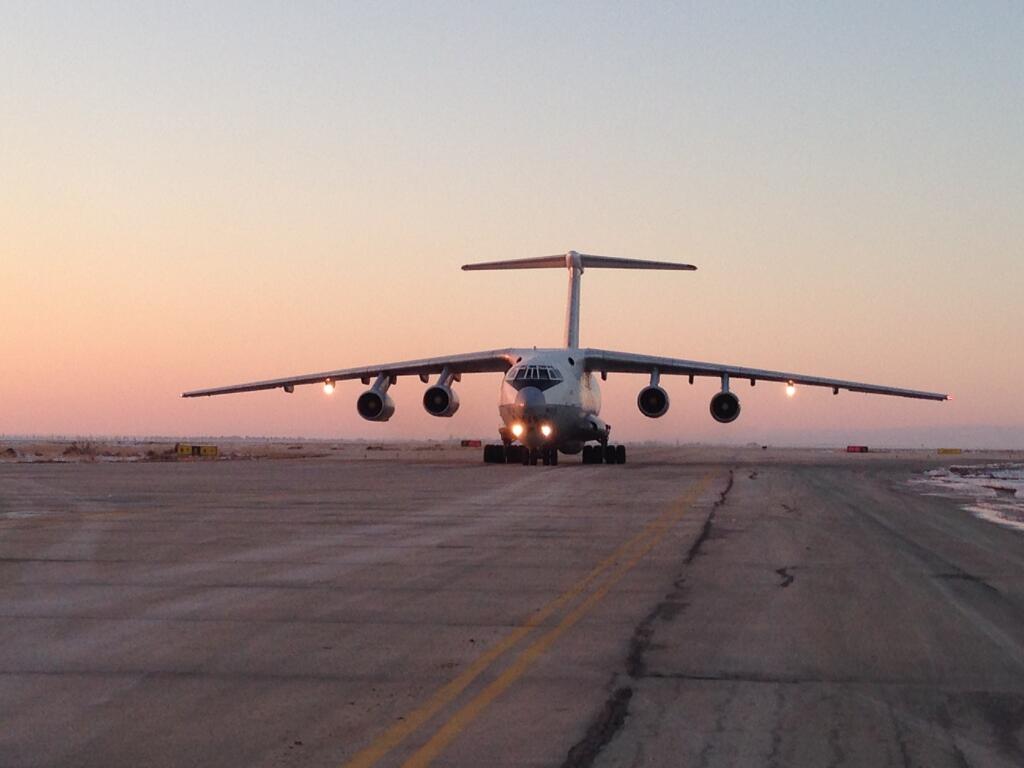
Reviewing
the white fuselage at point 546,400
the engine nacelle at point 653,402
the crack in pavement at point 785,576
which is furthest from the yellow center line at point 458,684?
the engine nacelle at point 653,402

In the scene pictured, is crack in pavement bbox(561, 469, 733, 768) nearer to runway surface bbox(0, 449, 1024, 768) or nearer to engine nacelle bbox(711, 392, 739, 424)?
runway surface bbox(0, 449, 1024, 768)

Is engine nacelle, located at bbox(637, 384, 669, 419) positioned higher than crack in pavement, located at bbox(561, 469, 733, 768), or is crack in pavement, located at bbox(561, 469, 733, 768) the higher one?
engine nacelle, located at bbox(637, 384, 669, 419)

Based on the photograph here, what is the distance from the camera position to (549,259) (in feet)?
159

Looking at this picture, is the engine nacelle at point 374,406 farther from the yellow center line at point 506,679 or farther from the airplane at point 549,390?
the yellow center line at point 506,679

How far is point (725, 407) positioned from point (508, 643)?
3283 cm

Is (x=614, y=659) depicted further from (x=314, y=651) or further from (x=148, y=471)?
(x=148, y=471)

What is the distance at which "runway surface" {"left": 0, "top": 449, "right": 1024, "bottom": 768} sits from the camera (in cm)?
503

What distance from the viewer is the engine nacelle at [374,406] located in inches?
1570

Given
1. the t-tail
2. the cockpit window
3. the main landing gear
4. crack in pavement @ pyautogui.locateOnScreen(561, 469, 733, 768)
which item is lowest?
crack in pavement @ pyautogui.locateOnScreen(561, 469, 733, 768)

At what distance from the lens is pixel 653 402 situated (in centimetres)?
3925

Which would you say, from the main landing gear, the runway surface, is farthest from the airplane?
the runway surface

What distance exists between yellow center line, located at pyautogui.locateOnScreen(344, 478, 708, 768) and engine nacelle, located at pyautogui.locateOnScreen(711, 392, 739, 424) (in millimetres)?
28219

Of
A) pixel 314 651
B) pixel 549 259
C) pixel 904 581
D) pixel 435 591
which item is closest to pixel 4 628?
pixel 314 651

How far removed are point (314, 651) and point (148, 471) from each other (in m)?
26.5
